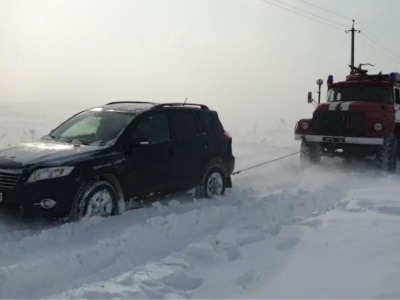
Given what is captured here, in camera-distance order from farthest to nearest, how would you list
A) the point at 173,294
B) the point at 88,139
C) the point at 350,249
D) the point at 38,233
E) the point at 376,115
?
the point at 376,115
the point at 88,139
the point at 38,233
the point at 350,249
the point at 173,294

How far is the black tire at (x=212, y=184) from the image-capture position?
24.6ft

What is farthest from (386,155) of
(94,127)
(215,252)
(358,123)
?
(215,252)

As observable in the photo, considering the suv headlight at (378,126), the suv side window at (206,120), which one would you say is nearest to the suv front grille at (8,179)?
the suv side window at (206,120)

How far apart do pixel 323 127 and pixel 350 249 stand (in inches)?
281

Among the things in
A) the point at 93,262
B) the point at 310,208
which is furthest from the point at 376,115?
the point at 93,262

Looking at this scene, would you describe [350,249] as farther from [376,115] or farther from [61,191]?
[376,115]

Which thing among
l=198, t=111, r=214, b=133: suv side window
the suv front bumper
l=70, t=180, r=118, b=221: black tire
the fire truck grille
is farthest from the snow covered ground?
the fire truck grille

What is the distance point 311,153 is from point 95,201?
25.1ft

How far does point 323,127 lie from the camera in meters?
11.5

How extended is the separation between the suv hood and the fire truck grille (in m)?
7.17

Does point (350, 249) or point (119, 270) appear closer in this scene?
point (119, 270)

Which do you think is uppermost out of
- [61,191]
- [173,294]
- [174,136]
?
[174,136]

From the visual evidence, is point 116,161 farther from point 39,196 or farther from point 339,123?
point 339,123

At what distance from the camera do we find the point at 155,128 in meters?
6.86
